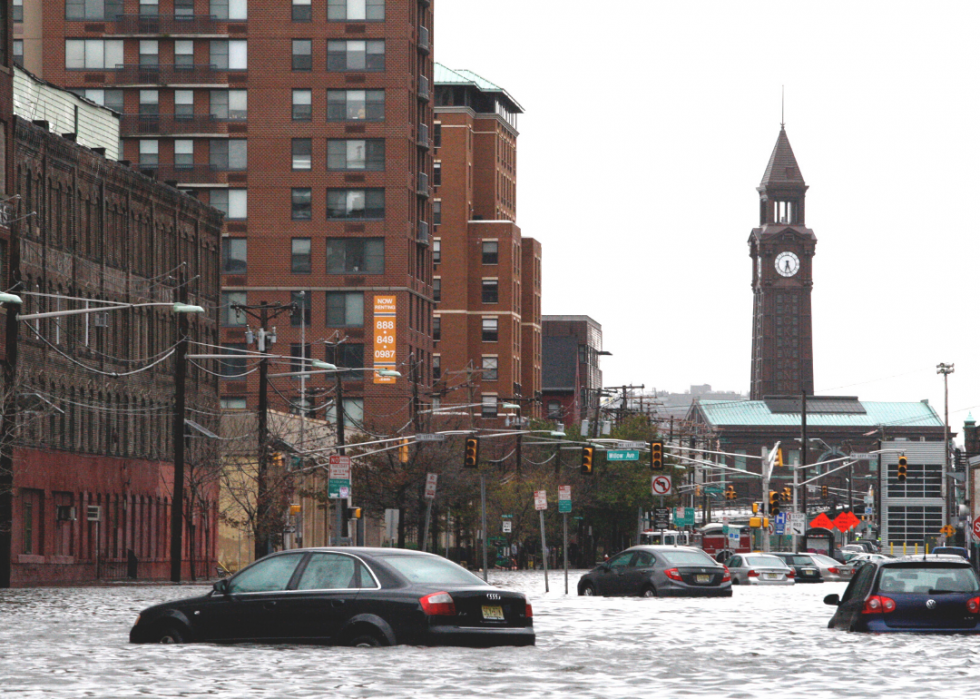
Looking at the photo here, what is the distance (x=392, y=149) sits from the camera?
10431cm

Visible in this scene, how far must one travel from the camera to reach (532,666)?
18.2 m

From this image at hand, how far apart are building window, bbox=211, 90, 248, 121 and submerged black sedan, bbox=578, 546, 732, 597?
6569 cm

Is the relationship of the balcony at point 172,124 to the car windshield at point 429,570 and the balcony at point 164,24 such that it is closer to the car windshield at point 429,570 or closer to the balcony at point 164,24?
the balcony at point 164,24

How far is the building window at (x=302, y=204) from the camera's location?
10500 centimetres

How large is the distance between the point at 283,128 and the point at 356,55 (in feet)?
19.0

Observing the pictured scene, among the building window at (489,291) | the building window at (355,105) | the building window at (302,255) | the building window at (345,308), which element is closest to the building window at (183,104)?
the building window at (355,105)

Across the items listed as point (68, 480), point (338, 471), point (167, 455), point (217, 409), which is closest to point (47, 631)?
point (338, 471)

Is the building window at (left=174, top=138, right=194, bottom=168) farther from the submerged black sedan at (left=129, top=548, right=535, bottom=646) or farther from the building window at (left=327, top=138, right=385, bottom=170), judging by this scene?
the submerged black sedan at (left=129, top=548, right=535, bottom=646)

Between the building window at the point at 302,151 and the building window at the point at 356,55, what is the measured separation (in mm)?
4348

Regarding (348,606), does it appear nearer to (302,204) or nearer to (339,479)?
(339,479)

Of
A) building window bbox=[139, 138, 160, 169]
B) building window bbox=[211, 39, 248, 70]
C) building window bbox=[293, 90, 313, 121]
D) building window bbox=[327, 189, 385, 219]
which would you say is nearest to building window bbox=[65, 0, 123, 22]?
building window bbox=[211, 39, 248, 70]

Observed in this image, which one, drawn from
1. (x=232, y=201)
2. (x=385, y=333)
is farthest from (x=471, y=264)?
(x=385, y=333)

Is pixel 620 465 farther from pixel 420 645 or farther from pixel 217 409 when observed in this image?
pixel 420 645

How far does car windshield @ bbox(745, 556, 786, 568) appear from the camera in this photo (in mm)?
57438
